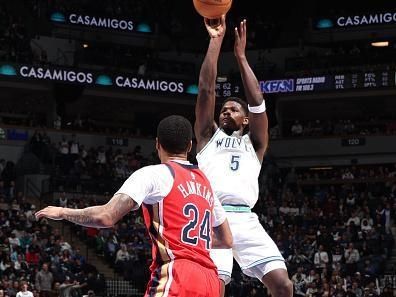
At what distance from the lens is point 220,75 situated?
33750mm

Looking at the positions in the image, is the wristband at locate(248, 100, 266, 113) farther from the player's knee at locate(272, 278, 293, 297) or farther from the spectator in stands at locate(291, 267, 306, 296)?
the spectator in stands at locate(291, 267, 306, 296)

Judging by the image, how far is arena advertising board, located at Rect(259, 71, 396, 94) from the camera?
1261 inches

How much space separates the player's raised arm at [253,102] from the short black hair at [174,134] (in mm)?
2524

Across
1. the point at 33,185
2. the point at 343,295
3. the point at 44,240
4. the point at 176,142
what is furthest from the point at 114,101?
the point at 176,142

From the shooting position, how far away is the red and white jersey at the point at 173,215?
4945 mm

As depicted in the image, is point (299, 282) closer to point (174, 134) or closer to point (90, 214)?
point (174, 134)

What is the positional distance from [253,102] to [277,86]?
25.4 meters

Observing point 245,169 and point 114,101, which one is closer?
point 245,169

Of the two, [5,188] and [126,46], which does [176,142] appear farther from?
[126,46]

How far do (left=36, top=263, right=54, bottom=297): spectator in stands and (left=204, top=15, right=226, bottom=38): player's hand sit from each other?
13.6m

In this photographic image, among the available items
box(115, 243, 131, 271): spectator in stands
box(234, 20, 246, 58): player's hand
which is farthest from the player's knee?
box(115, 243, 131, 271): spectator in stands

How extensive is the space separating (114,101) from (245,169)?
90.4 ft

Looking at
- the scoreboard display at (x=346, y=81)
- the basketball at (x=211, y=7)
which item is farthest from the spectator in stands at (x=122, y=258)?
the basketball at (x=211, y=7)

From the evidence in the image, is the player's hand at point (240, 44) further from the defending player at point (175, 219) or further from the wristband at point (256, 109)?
the defending player at point (175, 219)
